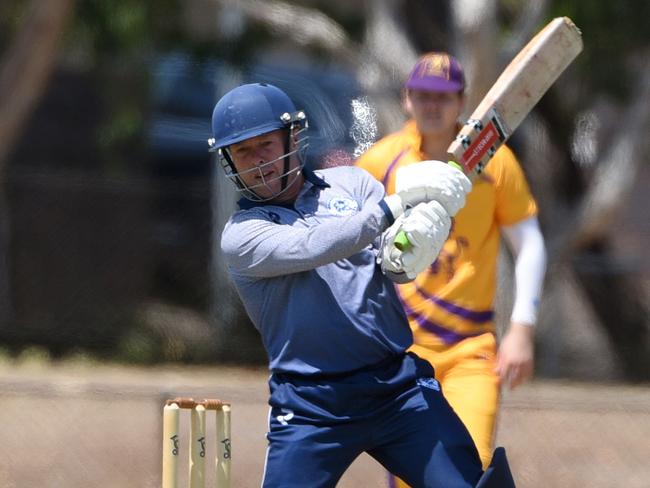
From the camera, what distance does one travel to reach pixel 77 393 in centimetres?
798

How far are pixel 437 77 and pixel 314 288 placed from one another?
50.8 inches

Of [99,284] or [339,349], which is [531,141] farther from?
[339,349]

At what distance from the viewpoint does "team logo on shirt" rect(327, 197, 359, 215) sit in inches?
161

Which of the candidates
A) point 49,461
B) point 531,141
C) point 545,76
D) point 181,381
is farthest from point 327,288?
point 531,141

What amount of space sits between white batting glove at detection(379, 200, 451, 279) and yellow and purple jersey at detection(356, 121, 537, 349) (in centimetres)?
102

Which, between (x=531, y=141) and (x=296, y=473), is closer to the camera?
(x=296, y=473)

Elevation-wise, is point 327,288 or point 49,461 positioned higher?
point 327,288

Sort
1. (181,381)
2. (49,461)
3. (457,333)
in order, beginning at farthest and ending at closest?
(181,381), (49,461), (457,333)

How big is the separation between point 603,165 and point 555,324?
1.47 meters

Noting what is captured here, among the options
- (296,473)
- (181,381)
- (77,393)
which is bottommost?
(181,381)

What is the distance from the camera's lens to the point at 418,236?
382 centimetres

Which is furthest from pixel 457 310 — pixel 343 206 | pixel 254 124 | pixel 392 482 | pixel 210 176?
pixel 210 176

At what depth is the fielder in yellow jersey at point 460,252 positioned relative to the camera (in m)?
4.89

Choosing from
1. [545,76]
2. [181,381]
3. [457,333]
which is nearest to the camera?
[545,76]
